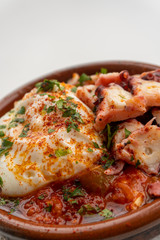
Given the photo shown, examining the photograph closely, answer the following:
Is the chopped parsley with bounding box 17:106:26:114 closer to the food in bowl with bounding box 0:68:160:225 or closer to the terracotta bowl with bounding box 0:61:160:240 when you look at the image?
the food in bowl with bounding box 0:68:160:225

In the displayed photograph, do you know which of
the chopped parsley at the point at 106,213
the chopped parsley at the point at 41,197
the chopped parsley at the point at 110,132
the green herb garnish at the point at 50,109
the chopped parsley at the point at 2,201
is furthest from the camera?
the green herb garnish at the point at 50,109

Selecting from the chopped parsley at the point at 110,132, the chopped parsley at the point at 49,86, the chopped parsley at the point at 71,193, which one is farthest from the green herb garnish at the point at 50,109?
the chopped parsley at the point at 71,193

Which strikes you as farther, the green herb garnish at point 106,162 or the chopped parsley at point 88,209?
the green herb garnish at point 106,162

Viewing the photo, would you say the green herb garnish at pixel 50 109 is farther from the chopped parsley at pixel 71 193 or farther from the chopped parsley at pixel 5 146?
the chopped parsley at pixel 71 193

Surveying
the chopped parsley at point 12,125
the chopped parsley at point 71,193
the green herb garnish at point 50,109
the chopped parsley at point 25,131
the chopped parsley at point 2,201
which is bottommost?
the chopped parsley at point 71,193

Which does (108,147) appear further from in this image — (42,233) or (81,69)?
(81,69)

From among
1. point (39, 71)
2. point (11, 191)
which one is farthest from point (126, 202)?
point (39, 71)

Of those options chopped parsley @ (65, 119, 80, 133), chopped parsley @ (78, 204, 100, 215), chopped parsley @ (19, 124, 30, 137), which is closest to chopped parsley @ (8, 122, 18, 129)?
chopped parsley @ (19, 124, 30, 137)

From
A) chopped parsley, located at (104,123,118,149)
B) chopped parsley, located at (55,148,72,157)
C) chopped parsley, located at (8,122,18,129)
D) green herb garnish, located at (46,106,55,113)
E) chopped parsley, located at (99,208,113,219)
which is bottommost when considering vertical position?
chopped parsley, located at (99,208,113,219)
